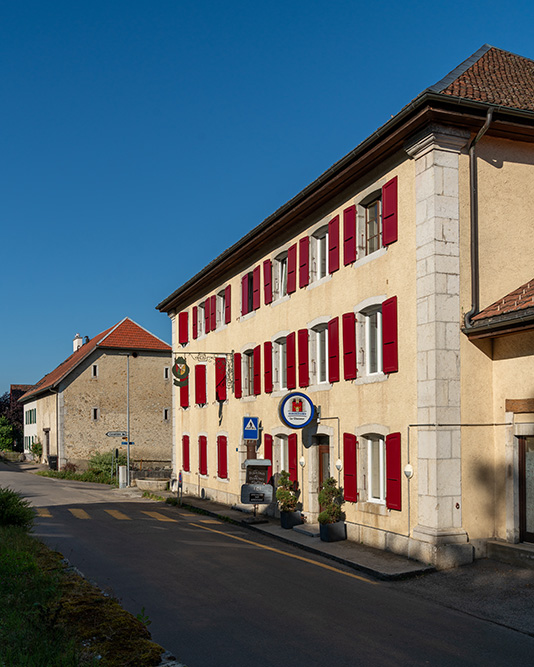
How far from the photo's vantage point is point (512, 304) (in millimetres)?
12594

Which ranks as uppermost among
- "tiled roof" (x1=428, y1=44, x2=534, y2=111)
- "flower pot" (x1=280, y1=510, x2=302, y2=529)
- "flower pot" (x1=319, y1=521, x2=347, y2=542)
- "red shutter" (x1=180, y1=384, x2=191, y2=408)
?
"tiled roof" (x1=428, y1=44, x2=534, y2=111)

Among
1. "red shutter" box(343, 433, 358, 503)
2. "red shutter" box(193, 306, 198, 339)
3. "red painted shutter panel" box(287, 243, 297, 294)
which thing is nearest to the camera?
"red shutter" box(343, 433, 358, 503)

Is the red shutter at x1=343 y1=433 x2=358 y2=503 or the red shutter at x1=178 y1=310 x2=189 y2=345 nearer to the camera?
the red shutter at x1=343 y1=433 x2=358 y2=503

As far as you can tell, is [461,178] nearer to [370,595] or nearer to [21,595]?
[370,595]

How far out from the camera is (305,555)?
14.6m

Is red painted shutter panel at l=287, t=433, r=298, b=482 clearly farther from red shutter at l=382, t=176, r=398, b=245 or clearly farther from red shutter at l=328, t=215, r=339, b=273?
red shutter at l=382, t=176, r=398, b=245

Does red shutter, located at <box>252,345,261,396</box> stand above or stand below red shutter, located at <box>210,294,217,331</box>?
below

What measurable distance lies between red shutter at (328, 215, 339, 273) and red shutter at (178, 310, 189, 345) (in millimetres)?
14555

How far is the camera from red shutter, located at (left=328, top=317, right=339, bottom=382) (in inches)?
666

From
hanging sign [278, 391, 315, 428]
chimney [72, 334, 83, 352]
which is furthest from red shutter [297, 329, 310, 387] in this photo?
chimney [72, 334, 83, 352]

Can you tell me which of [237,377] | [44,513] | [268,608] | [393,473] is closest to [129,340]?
[237,377]

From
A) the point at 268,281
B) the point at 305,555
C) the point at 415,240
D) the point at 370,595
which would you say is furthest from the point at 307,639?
the point at 268,281

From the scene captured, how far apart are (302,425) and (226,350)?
8.49 meters

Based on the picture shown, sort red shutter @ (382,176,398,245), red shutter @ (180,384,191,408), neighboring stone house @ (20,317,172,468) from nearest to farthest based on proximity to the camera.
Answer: red shutter @ (382,176,398,245), red shutter @ (180,384,191,408), neighboring stone house @ (20,317,172,468)
